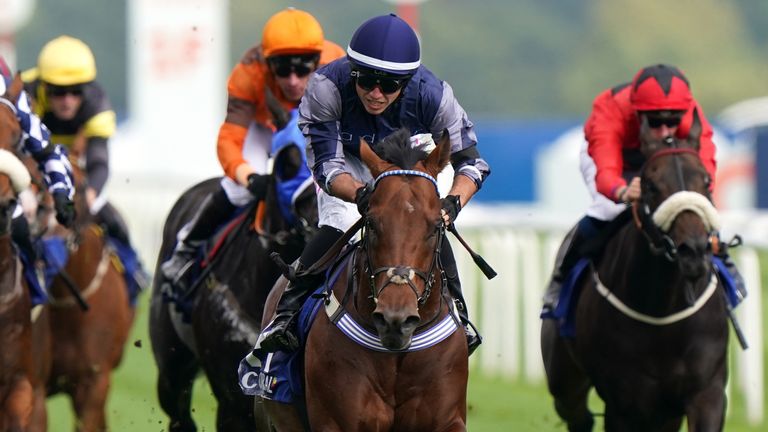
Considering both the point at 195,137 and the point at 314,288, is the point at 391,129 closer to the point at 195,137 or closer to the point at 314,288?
the point at 314,288

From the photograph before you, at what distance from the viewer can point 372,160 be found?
19.2 feet

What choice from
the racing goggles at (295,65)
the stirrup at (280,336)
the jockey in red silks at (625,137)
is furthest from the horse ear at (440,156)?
the racing goggles at (295,65)

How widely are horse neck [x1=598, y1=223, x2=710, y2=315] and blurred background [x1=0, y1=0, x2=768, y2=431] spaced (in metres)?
2.36

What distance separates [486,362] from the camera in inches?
530

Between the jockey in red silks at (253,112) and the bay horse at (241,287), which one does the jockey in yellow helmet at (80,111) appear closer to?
the jockey in red silks at (253,112)

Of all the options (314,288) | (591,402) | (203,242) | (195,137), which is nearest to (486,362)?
(591,402)

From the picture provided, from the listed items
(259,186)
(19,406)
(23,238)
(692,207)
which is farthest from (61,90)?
(692,207)

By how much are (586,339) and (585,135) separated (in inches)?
41.8

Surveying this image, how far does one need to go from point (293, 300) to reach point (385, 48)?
1.05 m

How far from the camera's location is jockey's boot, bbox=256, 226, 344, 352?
637 centimetres

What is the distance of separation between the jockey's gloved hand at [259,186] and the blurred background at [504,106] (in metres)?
0.96

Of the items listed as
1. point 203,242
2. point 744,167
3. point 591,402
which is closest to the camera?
point 203,242

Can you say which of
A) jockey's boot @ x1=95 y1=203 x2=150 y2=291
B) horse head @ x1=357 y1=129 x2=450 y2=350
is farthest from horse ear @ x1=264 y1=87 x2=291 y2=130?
jockey's boot @ x1=95 y1=203 x2=150 y2=291

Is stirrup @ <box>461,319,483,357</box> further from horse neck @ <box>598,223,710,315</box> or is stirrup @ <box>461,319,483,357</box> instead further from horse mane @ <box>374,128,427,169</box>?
horse neck @ <box>598,223,710,315</box>
